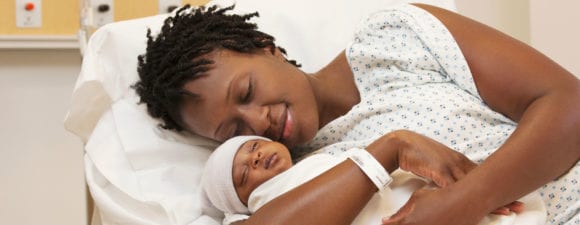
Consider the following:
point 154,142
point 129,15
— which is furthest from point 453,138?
point 129,15

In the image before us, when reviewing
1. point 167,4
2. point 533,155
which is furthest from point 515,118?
point 167,4

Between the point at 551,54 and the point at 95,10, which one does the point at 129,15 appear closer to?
the point at 95,10

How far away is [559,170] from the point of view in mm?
1163

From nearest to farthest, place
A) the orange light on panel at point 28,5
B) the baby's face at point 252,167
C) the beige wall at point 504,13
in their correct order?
the baby's face at point 252,167, the orange light on panel at point 28,5, the beige wall at point 504,13

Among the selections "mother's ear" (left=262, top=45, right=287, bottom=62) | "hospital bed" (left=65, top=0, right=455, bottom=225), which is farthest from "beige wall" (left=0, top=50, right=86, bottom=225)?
"mother's ear" (left=262, top=45, right=287, bottom=62)

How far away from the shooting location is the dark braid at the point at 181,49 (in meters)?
1.34

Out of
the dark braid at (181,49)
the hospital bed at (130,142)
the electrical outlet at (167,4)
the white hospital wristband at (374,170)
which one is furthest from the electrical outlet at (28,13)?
the white hospital wristband at (374,170)

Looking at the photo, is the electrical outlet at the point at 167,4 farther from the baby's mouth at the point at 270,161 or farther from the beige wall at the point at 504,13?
the baby's mouth at the point at 270,161

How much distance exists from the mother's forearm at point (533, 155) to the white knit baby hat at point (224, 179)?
414mm

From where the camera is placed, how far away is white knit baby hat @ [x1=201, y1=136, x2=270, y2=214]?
122 centimetres

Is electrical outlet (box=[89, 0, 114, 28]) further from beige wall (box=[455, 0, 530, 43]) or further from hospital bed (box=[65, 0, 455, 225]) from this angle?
beige wall (box=[455, 0, 530, 43])

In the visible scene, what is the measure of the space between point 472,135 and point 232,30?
547 millimetres

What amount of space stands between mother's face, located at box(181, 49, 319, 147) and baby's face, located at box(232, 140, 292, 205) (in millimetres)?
78

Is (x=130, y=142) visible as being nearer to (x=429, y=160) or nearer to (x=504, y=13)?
(x=429, y=160)
